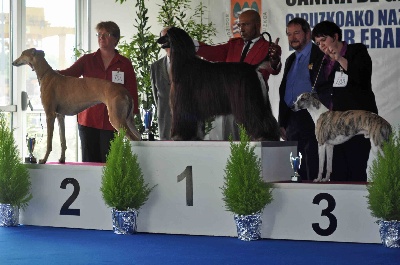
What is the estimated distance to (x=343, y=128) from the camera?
414cm

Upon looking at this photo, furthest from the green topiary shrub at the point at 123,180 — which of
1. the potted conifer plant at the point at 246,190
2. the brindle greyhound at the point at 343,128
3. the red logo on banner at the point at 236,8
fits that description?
the red logo on banner at the point at 236,8

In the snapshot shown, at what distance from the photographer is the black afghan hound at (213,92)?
4.14 m

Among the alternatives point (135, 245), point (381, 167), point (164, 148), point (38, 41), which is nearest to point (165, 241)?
point (135, 245)

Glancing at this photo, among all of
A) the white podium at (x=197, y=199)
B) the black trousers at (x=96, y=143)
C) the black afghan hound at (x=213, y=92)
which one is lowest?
the white podium at (x=197, y=199)

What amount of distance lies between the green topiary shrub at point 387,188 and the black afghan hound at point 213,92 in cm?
63

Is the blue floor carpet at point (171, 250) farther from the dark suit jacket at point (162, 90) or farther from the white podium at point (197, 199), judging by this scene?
the dark suit jacket at point (162, 90)

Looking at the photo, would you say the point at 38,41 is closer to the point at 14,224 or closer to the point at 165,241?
the point at 14,224

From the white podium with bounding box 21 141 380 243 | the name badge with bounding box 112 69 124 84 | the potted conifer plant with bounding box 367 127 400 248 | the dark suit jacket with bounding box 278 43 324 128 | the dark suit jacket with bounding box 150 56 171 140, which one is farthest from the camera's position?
the dark suit jacket with bounding box 150 56 171 140

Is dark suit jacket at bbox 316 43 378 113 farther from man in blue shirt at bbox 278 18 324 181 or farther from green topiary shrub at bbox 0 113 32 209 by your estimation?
green topiary shrub at bbox 0 113 32 209

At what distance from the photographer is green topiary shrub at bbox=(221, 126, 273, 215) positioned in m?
4.02

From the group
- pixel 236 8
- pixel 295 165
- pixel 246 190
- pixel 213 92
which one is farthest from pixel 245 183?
pixel 236 8

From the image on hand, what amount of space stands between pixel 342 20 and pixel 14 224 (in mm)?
3439

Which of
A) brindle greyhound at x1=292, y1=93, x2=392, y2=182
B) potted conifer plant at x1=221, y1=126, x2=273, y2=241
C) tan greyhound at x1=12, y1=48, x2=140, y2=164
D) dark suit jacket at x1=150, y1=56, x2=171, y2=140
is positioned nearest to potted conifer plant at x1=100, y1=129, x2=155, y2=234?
tan greyhound at x1=12, y1=48, x2=140, y2=164

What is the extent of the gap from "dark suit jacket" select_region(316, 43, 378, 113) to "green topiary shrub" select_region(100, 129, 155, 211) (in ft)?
3.88
